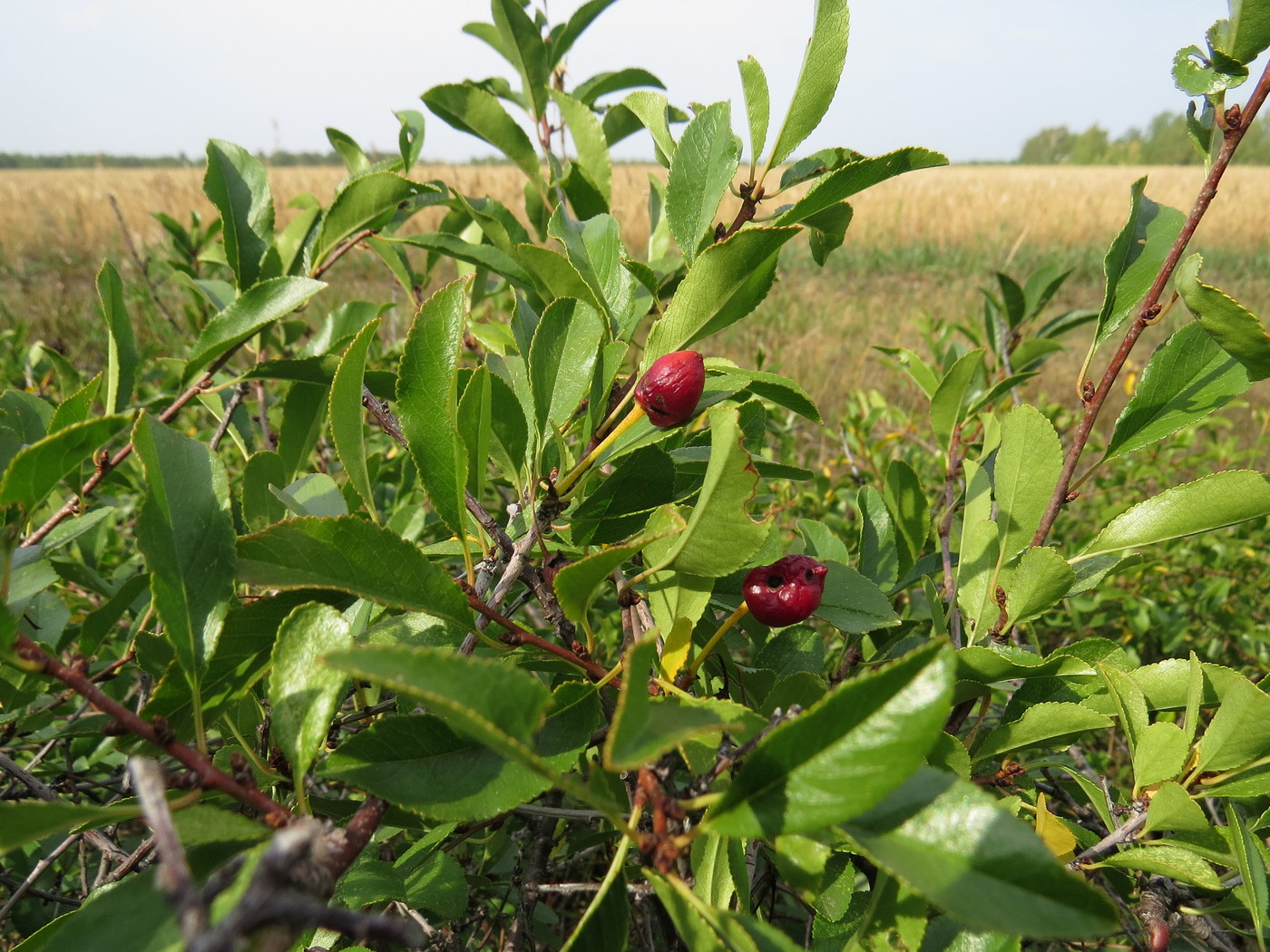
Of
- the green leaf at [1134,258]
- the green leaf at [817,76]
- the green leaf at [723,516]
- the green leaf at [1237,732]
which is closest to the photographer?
the green leaf at [723,516]

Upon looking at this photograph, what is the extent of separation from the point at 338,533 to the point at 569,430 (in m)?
0.32

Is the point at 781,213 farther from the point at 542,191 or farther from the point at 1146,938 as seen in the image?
the point at 1146,938

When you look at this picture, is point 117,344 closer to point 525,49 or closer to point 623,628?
point 623,628

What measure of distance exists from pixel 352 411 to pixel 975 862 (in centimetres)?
44

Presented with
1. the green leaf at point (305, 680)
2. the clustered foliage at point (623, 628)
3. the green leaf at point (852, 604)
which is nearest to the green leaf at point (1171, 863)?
the clustered foliage at point (623, 628)

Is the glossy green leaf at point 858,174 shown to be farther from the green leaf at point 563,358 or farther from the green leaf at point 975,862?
the green leaf at point 975,862

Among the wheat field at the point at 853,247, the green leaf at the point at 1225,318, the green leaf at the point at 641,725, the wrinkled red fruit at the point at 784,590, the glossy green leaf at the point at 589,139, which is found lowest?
the wheat field at the point at 853,247

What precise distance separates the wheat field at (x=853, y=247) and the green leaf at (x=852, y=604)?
1162 mm

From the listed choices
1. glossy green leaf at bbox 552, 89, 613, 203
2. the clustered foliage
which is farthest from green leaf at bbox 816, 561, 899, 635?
glossy green leaf at bbox 552, 89, 613, 203

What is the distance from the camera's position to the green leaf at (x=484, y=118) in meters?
0.89

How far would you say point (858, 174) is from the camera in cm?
59

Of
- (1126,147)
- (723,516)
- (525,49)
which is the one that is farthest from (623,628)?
(1126,147)

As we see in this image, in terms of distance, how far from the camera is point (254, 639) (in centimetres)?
48

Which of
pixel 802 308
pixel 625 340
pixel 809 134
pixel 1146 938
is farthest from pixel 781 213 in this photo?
pixel 802 308
